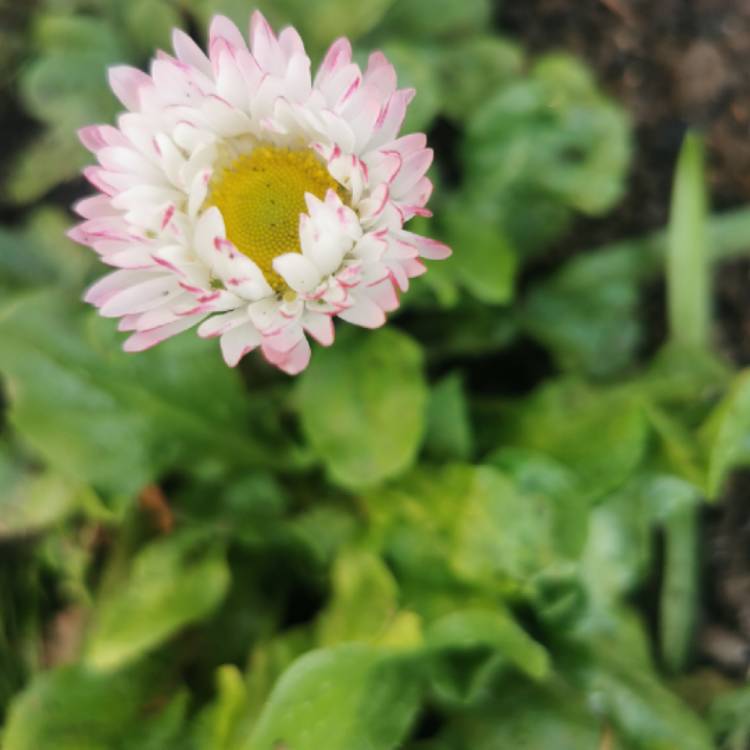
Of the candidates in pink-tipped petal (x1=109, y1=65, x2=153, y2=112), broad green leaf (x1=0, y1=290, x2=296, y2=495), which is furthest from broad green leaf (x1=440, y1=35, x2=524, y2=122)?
pink-tipped petal (x1=109, y1=65, x2=153, y2=112)

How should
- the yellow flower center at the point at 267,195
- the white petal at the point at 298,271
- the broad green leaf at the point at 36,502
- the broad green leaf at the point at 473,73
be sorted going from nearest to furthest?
the white petal at the point at 298,271 < the yellow flower center at the point at 267,195 < the broad green leaf at the point at 36,502 < the broad green leaf at the point at 473,73

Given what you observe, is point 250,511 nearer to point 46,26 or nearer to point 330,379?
point 330,379

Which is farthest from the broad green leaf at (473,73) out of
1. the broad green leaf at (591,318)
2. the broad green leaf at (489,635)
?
the broad green leaf at (489,635)

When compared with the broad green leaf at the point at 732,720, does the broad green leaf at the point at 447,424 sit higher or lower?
higher

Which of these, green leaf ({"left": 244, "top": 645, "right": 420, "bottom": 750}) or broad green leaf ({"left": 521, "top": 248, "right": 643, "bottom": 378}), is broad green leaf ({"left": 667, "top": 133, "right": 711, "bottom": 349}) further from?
green leaf ({"left": 244, "top": 645, "right": 420, "bottom": 750})

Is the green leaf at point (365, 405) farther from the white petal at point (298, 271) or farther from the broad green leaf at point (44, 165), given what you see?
the broad green leaf at point (44, 165)

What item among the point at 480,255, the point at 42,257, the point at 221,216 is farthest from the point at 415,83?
the point at 42,257

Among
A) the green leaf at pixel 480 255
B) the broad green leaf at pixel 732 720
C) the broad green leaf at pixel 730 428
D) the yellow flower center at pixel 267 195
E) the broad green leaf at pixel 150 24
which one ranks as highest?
the broad green leaf at pixel 150 24
